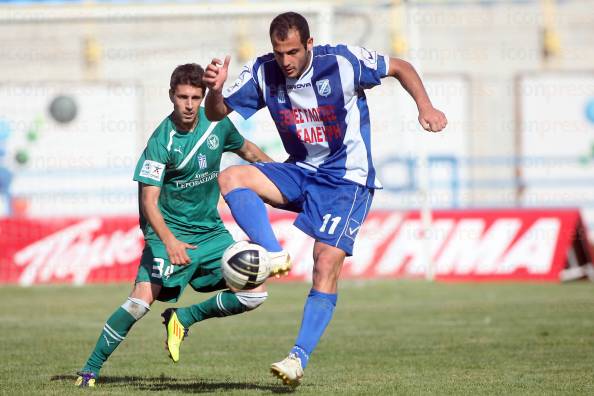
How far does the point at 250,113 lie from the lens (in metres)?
6.74

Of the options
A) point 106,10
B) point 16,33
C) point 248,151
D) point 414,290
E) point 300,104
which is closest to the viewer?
point 300,104

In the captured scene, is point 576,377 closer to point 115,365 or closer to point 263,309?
point 115,365

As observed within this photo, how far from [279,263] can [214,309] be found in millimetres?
1335

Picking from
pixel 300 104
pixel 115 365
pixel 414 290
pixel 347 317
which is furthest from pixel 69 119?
pixel 300 104

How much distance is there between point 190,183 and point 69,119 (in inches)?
841

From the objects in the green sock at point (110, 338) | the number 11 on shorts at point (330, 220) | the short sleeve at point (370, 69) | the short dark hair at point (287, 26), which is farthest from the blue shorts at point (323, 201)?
the green sock at point (110, 338)

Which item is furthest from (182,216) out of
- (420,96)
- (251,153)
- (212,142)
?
(420,96)

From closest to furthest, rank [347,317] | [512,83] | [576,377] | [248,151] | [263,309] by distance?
[576,377]
[248,151]
[347,317]
[263,309]
[512,83]

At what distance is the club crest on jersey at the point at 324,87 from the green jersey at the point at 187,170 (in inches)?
40.1

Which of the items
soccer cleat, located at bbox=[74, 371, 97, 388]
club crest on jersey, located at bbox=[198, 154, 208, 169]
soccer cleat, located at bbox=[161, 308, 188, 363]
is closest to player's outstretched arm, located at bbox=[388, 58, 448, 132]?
club crest on jersey, located at bbox=[198, 154, 208, 169]

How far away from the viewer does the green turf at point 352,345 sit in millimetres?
6957

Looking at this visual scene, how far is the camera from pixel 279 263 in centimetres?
617

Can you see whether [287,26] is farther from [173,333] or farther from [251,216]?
[173,333]

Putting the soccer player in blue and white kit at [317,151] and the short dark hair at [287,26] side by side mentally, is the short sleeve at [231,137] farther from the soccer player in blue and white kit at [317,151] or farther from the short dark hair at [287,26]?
the short dark hair at [287,26]
